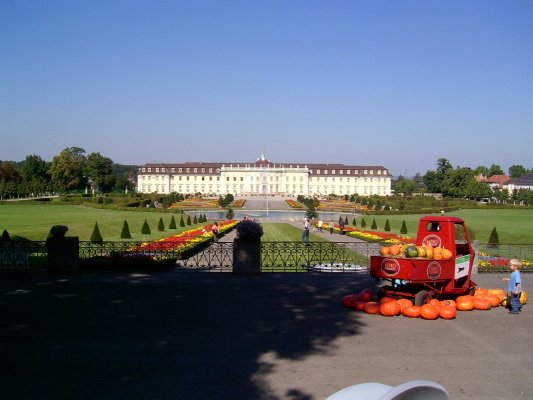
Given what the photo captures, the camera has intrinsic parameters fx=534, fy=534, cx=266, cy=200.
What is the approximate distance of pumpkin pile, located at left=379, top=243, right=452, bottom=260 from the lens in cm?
1012

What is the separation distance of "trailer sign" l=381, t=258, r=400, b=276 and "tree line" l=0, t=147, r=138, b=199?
8022 cm

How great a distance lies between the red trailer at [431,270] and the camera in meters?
10.0

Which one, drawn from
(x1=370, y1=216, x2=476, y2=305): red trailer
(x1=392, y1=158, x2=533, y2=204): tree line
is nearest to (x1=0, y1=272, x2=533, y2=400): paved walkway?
(x1=370, y1=216, x2=476, y2=305): red trailer

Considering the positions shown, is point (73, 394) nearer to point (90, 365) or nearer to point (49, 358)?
point (90, 365)

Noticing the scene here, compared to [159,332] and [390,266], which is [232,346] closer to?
[159,332]

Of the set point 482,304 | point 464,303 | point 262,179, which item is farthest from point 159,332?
point 262,179

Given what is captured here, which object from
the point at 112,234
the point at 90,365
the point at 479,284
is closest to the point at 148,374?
the point at 90,365

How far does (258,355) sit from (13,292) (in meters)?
6.72

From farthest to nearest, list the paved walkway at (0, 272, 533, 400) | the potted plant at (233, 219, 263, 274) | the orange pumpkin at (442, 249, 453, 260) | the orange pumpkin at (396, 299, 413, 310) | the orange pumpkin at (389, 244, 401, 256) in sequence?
the potted plant at (233, 219, 263, 274), the orange pumpkin at (389, 244, 401, 256), the orange pumpkin at (442, 249, 453, 260), the orange pumpkin at (396, 299, 413, 310), the paved walkway at (0, 272, 533, 400)

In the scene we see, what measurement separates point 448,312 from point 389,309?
1.04 m

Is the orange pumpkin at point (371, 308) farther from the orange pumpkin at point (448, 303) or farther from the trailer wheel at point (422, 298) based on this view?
the orange pumpkin at point (448, 303)

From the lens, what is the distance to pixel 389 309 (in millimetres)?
9805

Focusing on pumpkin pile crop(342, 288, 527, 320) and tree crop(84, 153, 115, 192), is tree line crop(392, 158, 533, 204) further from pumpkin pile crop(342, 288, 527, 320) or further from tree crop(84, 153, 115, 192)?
pumpkin pile crop(342, 288, 527, 320)

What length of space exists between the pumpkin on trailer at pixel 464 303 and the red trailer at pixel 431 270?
0.18 metres
